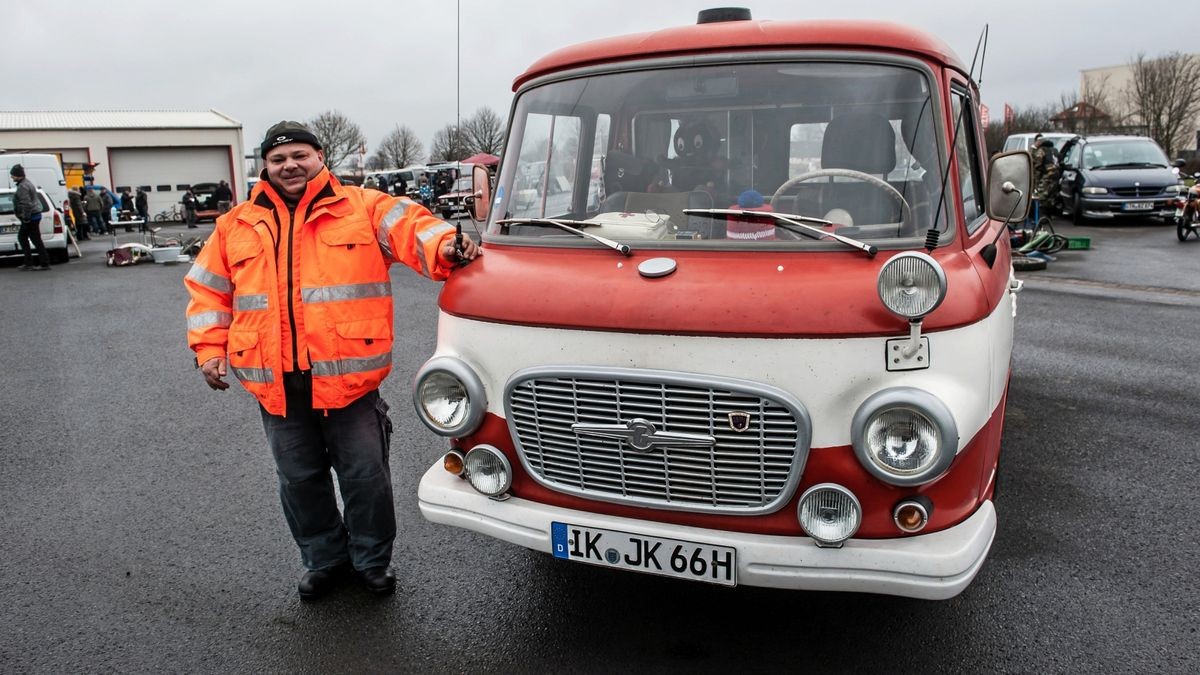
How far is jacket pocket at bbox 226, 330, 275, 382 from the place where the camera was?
3.44 metres

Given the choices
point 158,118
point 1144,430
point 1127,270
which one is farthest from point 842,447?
point 158,118

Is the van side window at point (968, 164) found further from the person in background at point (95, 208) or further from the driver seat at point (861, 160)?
the person in background at point (95, 208)

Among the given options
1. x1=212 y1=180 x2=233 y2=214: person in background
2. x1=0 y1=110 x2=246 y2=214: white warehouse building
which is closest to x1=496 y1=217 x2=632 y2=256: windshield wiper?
x1=212 y1=180 x2=233 y2=214: person in background

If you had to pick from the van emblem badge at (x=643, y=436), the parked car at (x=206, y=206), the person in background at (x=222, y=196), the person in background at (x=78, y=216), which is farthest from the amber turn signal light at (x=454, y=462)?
the parked car at (x=206, y=206)

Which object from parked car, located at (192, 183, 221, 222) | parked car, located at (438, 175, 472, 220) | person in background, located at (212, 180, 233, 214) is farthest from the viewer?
parked car, located at (192, 183, 221, 222)

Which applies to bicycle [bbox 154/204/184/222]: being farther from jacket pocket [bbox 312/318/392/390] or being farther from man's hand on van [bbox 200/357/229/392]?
jacket pocket [bbox 312/318/392/390]

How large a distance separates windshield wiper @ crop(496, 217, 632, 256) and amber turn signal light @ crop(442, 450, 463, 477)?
938 millimetres

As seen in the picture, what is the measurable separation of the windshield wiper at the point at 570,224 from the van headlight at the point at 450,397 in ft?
2.18

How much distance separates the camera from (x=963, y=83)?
A: 385 centimetres

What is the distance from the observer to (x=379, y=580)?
3807 millimetres

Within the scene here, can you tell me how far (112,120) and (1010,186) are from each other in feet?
179

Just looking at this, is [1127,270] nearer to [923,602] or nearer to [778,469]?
[923,602]

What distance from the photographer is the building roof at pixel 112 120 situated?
1805 inches

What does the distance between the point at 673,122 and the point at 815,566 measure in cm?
178
